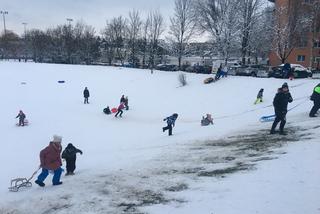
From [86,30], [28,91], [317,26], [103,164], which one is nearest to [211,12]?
[317,26]

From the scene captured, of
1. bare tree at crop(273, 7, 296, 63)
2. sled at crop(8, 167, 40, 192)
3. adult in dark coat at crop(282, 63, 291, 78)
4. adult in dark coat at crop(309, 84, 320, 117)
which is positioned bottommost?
sled at crop(8, 167, 40, 192)

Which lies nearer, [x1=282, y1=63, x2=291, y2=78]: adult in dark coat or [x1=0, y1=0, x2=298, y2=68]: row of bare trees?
[x1=282, y1=63, x2=291, y2=78]: adult in dark coat

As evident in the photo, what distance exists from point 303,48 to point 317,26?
999cm

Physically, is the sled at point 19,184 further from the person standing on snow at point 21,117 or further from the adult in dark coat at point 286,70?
the adult in dark coat at point 286,70

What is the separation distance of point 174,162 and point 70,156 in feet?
10.8

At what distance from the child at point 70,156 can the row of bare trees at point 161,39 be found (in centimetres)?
3606

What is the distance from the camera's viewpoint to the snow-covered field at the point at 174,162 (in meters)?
7.74

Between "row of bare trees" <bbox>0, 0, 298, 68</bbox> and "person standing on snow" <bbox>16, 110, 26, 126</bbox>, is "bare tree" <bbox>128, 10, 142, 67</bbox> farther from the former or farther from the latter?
"person standing on snow" <bbox>16, 110, 26, 126</bbox>

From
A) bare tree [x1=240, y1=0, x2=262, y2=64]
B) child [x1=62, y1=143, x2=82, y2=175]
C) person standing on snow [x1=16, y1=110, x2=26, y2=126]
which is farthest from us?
bare tree [x1=240, y1=0, x2=262, y2=64]

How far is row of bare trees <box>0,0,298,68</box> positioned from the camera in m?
46.4

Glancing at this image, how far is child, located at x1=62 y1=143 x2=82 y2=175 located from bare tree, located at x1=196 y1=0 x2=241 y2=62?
35.8 meters

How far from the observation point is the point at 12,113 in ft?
92.6

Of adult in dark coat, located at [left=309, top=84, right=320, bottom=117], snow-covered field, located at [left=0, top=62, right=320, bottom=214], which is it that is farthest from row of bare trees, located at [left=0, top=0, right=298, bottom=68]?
adult in dark coat, located at [left=309, top=84, right=320, bottom=117]

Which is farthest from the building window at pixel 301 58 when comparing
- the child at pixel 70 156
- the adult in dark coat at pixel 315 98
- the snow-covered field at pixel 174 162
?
the child at pixel 70 156
